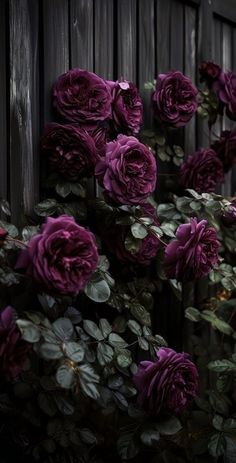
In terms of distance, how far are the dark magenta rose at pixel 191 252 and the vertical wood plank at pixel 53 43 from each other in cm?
57

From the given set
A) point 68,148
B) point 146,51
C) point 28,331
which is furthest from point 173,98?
point 28,331

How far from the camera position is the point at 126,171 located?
191 centimetres

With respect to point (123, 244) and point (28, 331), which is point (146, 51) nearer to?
point (123, 244)

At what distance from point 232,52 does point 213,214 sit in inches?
36.4

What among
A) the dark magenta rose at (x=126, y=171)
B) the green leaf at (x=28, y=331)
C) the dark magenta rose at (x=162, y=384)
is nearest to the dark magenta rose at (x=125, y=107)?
the dark magenta rose at (x=126, y=171)

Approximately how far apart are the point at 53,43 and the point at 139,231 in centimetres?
66

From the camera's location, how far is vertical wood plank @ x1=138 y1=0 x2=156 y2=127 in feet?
7.81

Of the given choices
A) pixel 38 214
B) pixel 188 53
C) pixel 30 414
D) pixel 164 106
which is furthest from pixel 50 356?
pixel 188 53

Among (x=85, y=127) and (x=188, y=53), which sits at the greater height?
(x=188, y=53)

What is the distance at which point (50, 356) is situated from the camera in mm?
1534

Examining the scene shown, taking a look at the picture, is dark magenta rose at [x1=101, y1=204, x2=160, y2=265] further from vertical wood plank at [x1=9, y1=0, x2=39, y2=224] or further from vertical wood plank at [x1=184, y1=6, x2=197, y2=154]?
vertical wood plank at [x1=184, y1=6, x2=197, y2=154]

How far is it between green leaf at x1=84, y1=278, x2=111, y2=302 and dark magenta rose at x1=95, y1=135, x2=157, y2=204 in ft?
0.92

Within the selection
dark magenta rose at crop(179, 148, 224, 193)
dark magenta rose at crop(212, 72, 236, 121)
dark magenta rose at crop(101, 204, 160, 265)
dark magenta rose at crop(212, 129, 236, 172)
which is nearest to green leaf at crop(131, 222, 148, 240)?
dark magenta rose at crop(101, 204, 160, 265)

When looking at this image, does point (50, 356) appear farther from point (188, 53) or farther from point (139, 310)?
point (188, 53)
